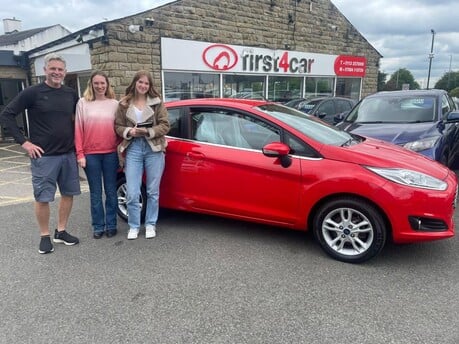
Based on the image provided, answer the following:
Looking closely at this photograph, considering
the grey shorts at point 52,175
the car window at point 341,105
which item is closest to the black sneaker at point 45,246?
the grey shorts at point 52,175

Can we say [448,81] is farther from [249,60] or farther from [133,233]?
[133,233]

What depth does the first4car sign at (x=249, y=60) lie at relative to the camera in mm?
9648

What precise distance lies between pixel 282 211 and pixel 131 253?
1.55 m

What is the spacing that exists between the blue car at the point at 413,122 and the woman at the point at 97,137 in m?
3.32

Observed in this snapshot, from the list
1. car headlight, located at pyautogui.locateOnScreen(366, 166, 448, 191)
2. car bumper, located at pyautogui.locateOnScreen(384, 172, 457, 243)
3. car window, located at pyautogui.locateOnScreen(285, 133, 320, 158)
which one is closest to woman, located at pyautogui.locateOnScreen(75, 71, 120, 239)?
car window, located at pyautogui.locateOnScreen(285, 133, 320, 158)

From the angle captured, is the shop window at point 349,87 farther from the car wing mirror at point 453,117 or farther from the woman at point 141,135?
the woman at point 141,135

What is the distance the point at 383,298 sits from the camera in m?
2.78

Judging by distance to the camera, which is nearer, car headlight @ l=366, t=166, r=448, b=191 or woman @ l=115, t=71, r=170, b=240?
car headlight @ l=366, t=166, r=448, b=191

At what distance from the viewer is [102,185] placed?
13.2 ft

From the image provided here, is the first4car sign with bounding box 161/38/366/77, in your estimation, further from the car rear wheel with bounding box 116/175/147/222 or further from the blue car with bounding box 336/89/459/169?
the car rear wheel with bounding box 116/175/147/222

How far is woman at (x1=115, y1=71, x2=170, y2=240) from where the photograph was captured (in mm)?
3695

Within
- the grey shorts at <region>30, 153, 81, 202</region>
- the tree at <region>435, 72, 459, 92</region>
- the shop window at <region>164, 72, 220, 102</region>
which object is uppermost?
the tree at <region>435, 72, 459, 92</region>

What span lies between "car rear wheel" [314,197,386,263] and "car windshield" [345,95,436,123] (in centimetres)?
302

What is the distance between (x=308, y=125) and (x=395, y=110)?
2.80m
